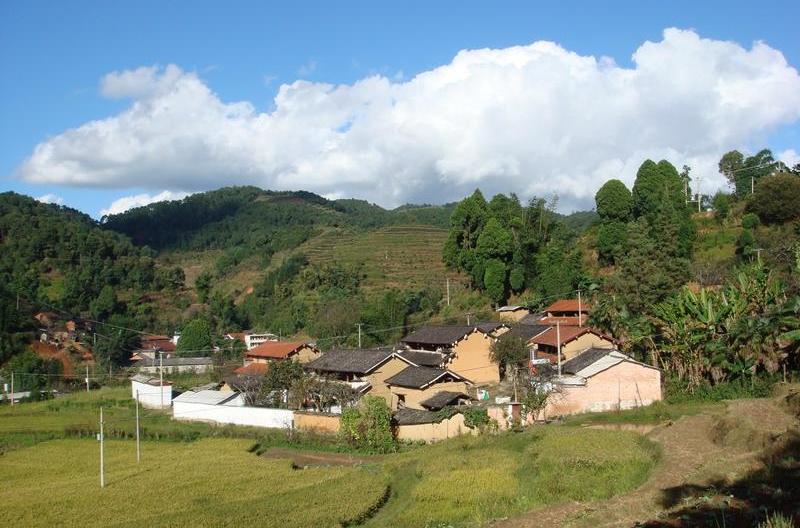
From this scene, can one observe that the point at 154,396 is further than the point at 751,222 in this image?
Yes

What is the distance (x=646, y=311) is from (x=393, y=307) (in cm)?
2345

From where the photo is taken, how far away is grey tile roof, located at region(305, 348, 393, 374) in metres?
41.3

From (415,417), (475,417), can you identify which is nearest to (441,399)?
(415,417)

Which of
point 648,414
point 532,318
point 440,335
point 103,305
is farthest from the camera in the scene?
point 103,305

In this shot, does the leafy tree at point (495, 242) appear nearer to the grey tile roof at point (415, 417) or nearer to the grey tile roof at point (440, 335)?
the grey tile roof at point (440, 335)

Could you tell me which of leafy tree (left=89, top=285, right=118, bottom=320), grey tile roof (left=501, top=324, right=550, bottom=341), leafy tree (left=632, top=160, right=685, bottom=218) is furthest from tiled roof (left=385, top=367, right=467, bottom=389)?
leafy tree (left=89, top=285, right=118, bottom=320)

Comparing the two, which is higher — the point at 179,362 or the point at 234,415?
the point at 179,362

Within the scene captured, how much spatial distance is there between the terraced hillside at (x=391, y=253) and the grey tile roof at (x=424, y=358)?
2771cm

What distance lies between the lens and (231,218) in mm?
169000

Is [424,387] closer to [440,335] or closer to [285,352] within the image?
[440,335]

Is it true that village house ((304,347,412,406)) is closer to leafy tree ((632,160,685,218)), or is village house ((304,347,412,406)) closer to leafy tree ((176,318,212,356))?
leafy tree ((632,160,685,218))

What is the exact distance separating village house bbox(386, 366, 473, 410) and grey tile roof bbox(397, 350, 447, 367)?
285 cm

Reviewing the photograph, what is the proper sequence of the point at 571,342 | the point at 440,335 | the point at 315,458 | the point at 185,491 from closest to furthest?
1. the point at 185,491
2. the point at 315,458
3. the point at 571,342
4. the point at 440,335

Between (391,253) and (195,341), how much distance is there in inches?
1148
